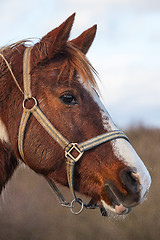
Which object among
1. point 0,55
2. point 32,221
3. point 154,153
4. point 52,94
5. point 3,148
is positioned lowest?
point 154,153

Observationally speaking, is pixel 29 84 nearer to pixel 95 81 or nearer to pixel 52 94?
pixel 52 94

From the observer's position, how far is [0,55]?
2486 millimetres

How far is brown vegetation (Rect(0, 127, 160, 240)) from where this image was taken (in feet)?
25.0

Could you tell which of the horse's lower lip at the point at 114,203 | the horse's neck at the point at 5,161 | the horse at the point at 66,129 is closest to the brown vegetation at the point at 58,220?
the horse's neck at the point at 5,161

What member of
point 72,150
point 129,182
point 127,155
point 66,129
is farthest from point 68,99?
point 129,182

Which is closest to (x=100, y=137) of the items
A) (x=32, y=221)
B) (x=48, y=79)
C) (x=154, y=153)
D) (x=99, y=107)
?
(x=99, y=107)

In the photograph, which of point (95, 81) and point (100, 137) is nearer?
point (100, 137)

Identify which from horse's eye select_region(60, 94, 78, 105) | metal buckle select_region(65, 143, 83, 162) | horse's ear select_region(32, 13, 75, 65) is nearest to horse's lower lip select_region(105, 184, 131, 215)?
metal buckle select_region(65, 143, 83, 162)

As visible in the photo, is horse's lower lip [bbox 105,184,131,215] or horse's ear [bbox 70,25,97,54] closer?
horse's lower lip [bbox 105,184,131,215]

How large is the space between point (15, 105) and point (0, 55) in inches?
19.3

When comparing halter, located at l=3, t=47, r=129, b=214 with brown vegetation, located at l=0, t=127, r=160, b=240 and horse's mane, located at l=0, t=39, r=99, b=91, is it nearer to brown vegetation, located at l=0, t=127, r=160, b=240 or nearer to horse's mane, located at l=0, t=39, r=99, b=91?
horse's mane, located at l=0, t=39, r=99, b=91

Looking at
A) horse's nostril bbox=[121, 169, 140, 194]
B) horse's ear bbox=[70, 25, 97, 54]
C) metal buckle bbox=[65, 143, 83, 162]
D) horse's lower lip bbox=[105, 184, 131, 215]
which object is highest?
horse's ear bbox=[70, 25, 97, 54]

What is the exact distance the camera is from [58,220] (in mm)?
8070

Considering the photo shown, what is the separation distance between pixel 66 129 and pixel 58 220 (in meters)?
6.49
